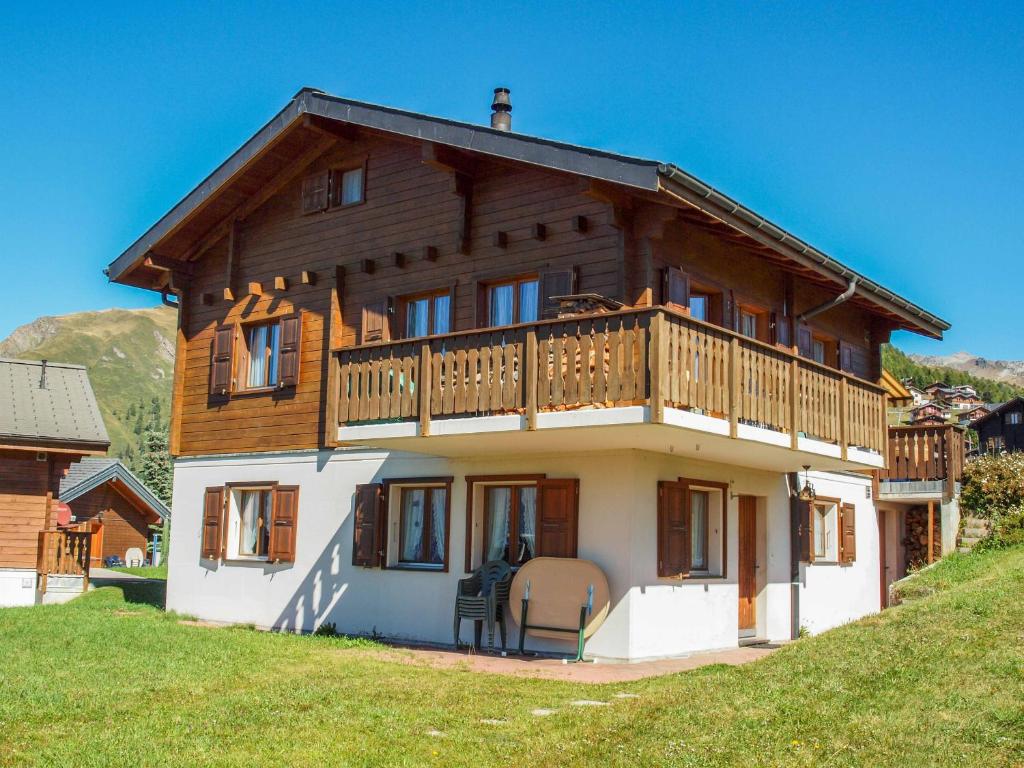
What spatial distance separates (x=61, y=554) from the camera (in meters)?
21.0

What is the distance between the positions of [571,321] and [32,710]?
6331 mm

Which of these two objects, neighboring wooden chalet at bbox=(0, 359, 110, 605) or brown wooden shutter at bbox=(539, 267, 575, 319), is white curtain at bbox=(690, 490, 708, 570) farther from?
neighboring wooden chalet at bbox=(0, 359, 110, 605)

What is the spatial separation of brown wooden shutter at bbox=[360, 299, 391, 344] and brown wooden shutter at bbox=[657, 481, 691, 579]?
477 cm

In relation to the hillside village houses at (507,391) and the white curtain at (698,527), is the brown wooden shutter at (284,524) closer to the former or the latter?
the hillside village houses at (507,391)

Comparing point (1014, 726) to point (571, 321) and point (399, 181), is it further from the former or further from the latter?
point (399, 181)

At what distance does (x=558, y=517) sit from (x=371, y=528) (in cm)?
317

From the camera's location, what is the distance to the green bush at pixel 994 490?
19.5 metres

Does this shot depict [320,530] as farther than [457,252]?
Yes

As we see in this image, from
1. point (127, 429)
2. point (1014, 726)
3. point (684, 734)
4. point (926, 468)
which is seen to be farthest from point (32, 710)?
point (127, 429)

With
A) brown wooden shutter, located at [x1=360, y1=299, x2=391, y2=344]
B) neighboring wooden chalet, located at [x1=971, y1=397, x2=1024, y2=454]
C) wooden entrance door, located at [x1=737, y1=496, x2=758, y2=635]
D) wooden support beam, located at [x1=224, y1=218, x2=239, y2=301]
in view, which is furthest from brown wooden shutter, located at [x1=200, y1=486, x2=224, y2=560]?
neighboring wooden chalet, located at [x1=971, y1=397, x2=1024, y2=454]

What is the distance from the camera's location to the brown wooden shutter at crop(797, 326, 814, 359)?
16.7m

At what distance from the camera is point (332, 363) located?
560 inches

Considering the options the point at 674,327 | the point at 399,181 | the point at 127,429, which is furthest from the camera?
the point at 127,429

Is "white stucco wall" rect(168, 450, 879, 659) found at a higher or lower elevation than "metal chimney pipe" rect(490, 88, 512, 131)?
lower
